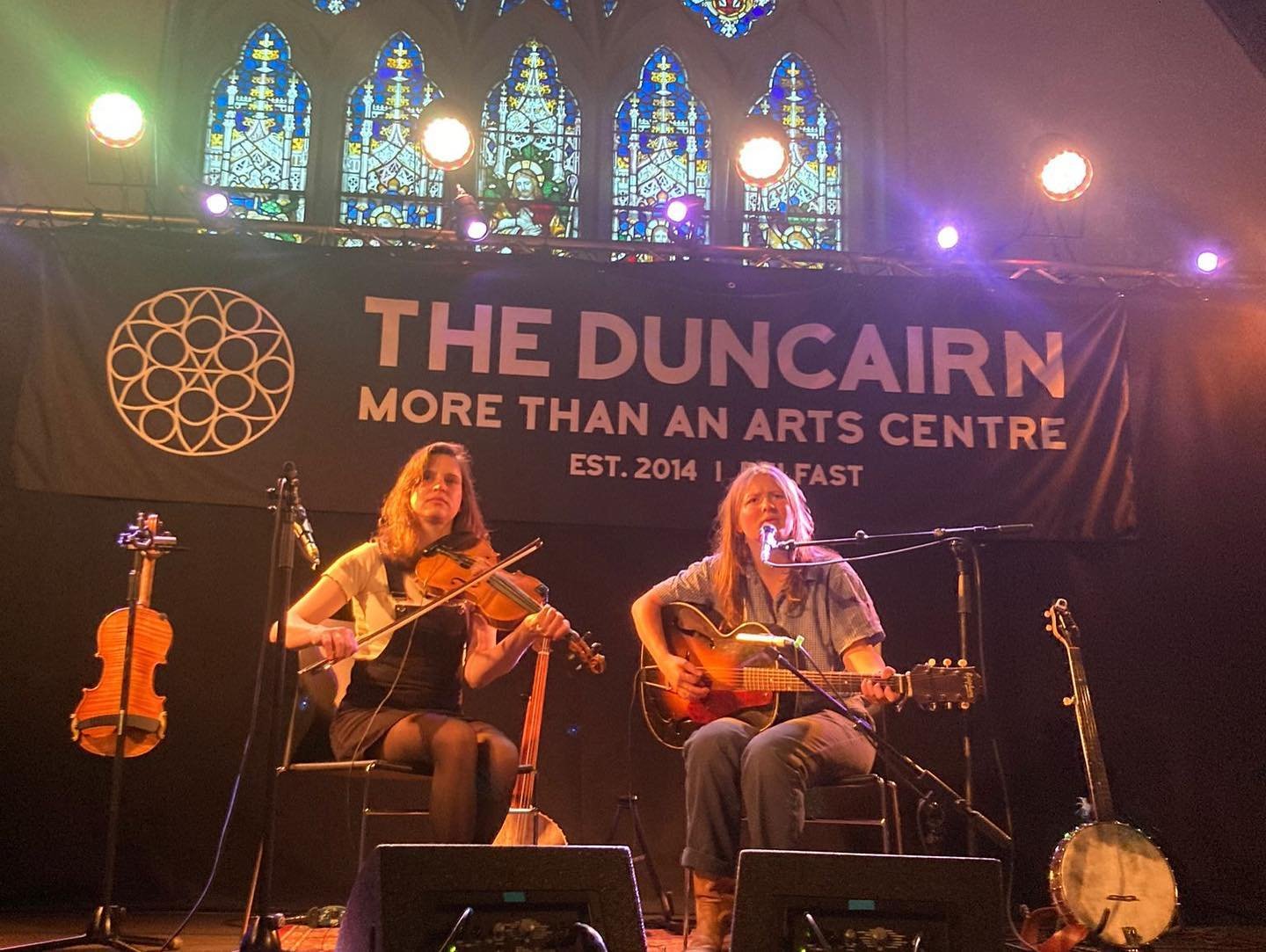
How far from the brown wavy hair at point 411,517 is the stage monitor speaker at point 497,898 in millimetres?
1807

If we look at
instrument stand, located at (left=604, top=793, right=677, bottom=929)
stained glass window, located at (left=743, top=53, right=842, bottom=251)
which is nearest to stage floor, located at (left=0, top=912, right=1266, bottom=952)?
instrument stand, located at (left=604, top=793, right=677, bottom=929)

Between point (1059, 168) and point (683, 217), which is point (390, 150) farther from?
point (1059, 168)

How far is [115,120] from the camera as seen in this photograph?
203 inches

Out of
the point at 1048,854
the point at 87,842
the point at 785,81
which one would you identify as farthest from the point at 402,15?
the point at 1048,854

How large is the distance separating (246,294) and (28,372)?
897 mm

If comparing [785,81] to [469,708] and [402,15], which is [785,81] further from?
[469,708]

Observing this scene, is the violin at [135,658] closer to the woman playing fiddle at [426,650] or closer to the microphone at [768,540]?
the woman playing fiddle at [426,650]

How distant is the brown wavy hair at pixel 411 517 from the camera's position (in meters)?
4.02

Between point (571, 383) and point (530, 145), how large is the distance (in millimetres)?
1911

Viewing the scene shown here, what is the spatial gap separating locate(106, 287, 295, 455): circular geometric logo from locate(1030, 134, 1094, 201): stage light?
350 centimetres

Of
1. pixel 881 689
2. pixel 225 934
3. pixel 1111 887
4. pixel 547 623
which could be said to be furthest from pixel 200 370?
pixel 1111 887

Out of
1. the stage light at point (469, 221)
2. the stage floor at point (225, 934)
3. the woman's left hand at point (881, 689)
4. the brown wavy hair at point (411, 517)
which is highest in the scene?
the stage light at point (469, 221)

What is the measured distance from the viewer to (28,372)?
4820 mm

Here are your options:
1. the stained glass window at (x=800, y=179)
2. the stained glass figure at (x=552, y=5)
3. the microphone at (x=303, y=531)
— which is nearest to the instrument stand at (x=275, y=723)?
the microphone at (x=303, y=531)
